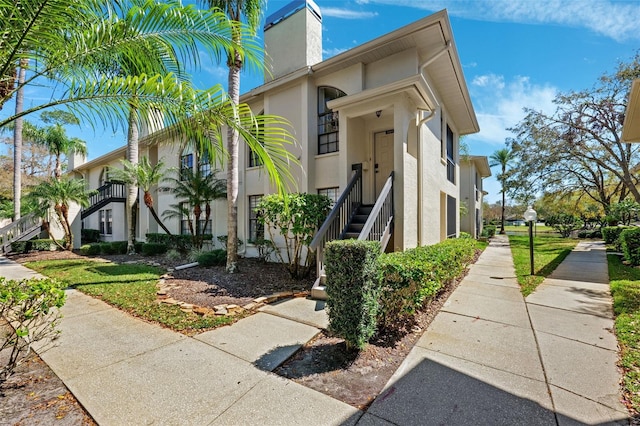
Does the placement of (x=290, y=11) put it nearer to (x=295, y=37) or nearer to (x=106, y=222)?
(x=295, y=37)

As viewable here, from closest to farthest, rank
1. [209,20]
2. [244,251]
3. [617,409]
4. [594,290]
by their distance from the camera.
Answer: [617,409]
[209,20]
[594,290]
[244,251]

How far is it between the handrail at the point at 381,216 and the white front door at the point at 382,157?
6.54 feet

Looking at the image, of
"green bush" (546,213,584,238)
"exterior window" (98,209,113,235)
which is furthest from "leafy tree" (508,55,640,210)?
"exterior window" (98,209,113,235)

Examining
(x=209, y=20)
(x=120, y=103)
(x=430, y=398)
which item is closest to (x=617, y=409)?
(x=430, y=398)

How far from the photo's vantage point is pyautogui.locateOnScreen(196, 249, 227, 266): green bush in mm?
9180

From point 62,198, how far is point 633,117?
20.6 metres

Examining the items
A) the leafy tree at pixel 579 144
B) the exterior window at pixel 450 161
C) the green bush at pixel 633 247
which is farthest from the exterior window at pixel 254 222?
the leafy tree at pixel 579 144

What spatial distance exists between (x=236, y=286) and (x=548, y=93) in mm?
22517

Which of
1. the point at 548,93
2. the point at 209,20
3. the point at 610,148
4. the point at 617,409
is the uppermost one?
the point at 548,93

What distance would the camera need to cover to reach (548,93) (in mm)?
18062

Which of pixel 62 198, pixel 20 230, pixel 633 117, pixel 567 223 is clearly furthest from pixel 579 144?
pixel 20 230

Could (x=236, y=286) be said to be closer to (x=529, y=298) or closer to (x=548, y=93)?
(x=529, y=298)

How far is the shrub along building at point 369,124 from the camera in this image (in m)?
7.26

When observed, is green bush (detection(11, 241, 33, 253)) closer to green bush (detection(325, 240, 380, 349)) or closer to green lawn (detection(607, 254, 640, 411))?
green bush (detection(325, 240, 380, 349))
